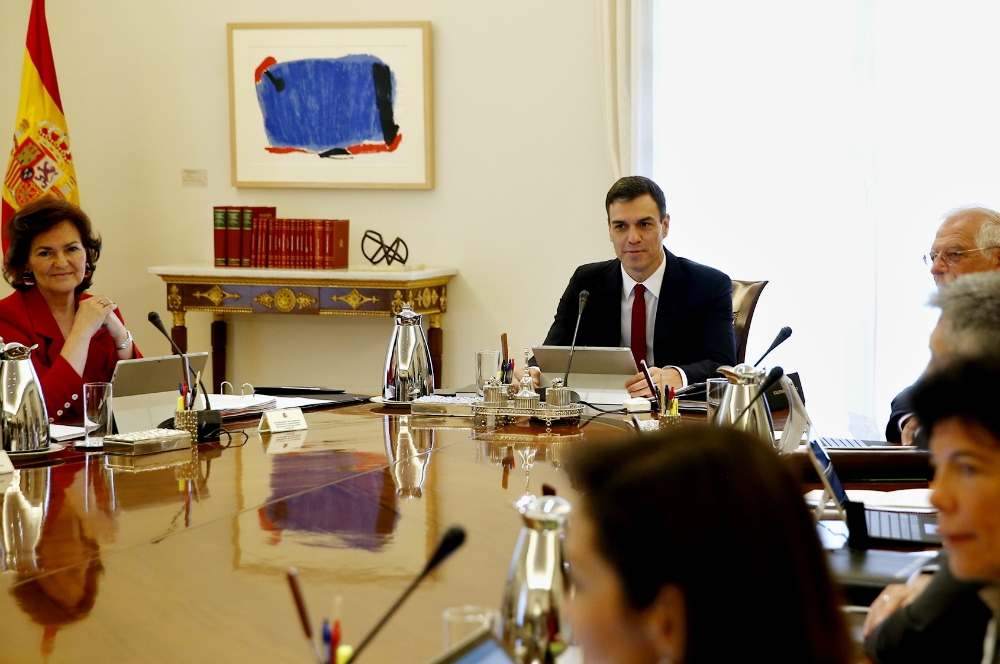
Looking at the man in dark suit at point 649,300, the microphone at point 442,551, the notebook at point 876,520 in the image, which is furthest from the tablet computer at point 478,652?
the man in dark suit at point 649,300

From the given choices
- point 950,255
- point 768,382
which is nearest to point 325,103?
point 950,255

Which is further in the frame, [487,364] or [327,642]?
[487,364]

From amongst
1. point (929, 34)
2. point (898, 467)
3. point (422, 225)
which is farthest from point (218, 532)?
point (929, 34)

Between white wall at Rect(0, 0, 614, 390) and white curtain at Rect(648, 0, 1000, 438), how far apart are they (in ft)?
1.61

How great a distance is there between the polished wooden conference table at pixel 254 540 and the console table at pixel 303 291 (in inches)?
89.7

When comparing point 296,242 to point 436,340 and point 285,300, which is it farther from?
point 436,340

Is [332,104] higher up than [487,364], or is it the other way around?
[332,104]

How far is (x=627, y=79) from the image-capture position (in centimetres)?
477

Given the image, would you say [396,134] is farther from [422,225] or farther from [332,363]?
[332,363]

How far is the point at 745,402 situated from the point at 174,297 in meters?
3.51

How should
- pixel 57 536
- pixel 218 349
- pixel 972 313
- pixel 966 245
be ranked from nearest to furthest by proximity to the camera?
pixel 972 313 < pixel 57 536 < pixel 966 245 < pixel 218 349

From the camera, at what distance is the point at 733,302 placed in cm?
373

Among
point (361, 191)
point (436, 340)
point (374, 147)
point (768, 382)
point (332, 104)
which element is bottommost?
point (436, 340)

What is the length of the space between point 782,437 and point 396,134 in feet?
11.3
